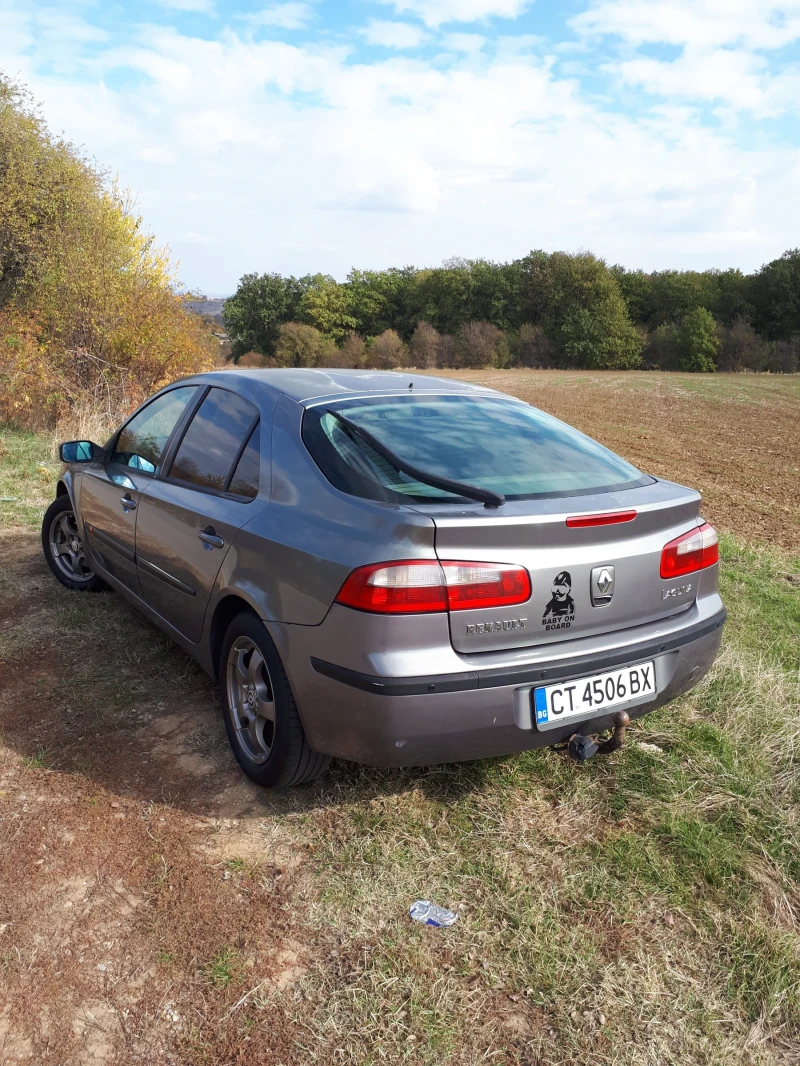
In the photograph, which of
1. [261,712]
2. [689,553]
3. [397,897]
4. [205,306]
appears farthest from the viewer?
[205,306]

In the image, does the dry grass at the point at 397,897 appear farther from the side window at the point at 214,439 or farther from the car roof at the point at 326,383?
the car roof at the point at 326,383

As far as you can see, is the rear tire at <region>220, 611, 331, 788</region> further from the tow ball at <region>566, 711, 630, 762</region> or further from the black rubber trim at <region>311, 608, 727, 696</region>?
the tow ball at <region>566, 711, 630, 762</region>

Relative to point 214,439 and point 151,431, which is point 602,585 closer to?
point 214,439

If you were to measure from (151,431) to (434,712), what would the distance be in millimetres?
2612

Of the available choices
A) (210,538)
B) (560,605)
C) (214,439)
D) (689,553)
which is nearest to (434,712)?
(560,605)

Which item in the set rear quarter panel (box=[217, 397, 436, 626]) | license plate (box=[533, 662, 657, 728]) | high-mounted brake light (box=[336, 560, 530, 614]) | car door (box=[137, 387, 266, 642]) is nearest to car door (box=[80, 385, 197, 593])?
car door (box=[137, 387, 266, 642])

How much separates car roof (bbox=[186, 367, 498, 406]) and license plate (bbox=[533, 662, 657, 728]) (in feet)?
4.95

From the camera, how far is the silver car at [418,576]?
2533 millimetres

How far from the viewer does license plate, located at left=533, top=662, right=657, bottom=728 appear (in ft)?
8.77

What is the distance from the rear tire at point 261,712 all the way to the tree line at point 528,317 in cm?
6541

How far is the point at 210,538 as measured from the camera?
11.1 feet

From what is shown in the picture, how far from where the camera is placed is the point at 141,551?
4.13 metres

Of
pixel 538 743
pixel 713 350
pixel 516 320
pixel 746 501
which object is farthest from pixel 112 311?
pixel 516 320

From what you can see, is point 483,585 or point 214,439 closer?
point 483,585
